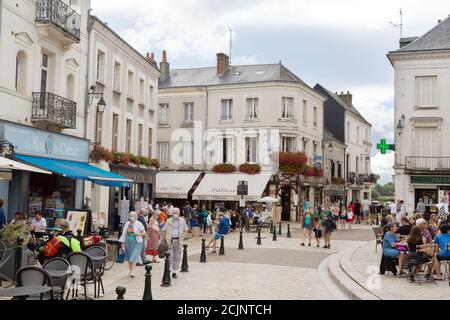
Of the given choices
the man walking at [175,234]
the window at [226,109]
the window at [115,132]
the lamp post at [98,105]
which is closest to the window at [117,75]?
the window at [115,132]

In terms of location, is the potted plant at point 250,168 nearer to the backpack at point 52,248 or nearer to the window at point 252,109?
the window at point 252,109

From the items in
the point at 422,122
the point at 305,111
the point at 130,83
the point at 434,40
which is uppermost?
the point at 434,40

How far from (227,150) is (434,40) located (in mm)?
14808

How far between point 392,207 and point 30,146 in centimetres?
1612

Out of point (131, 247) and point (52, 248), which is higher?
point (52, 248)

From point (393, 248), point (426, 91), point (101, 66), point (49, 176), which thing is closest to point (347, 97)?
point (426, 91)

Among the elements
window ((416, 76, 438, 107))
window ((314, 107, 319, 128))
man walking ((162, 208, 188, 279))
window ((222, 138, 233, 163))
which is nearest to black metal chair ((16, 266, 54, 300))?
man walking ((162, 208, 188, 279))

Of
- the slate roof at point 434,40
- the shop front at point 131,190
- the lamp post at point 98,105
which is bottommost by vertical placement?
the shop front at point 131,190

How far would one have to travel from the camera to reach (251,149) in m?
35.4

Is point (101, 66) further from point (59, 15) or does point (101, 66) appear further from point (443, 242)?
point (443, 242)

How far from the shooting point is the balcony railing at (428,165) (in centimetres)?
2680

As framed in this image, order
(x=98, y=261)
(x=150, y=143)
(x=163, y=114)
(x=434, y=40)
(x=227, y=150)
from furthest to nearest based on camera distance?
(x=163, y=114) → (x=227, y=150) → (x=150, y=143) → (x=434, y=40) → (x=98, y=261)

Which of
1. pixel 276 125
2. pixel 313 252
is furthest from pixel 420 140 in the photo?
pixel 313 252
